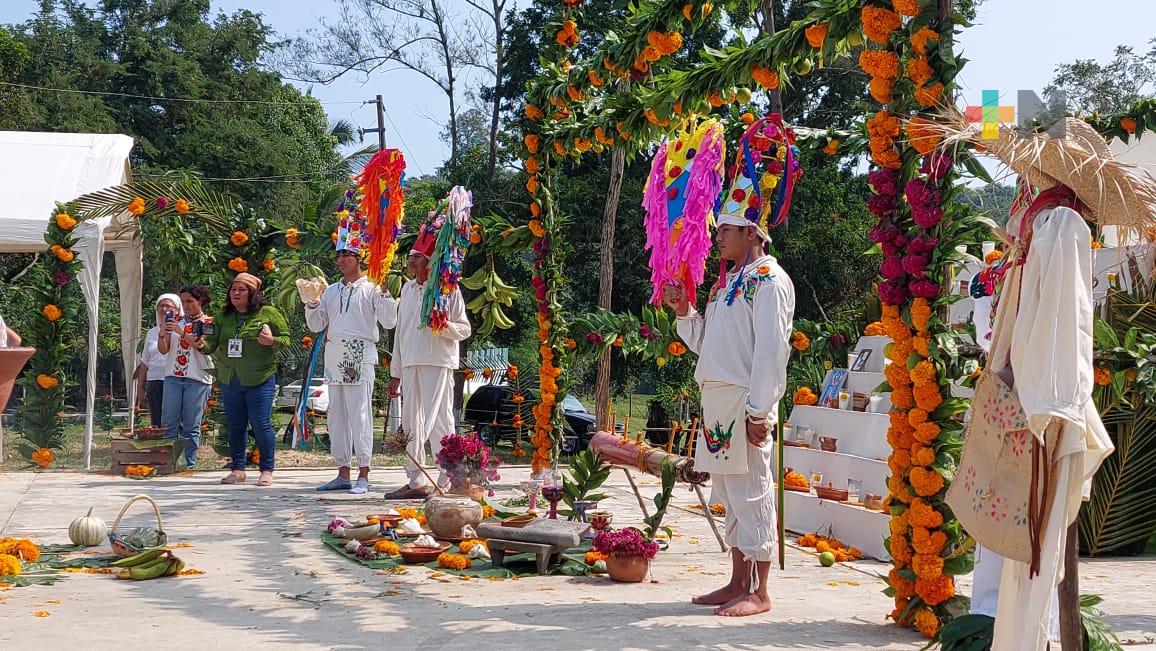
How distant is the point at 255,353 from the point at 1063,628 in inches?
284

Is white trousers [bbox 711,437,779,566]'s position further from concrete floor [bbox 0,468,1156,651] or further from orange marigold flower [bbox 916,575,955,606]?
orange marigold flower [bbox 916,575,955,606]

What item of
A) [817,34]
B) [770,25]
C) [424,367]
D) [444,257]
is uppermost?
[770,25]

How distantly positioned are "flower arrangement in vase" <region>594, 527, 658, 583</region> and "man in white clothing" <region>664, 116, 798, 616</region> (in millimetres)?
581

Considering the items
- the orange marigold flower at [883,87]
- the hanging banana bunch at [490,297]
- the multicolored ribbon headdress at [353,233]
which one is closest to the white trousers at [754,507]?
the orange marigold flower at [883,87]

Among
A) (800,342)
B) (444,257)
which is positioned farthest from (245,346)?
(800,342)

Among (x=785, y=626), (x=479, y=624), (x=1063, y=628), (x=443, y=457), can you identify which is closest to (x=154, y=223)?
(x=443, y=457)

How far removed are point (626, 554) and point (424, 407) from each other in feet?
11.0

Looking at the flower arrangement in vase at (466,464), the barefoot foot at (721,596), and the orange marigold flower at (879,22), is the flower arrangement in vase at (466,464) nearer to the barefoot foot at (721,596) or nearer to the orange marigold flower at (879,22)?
the barefoot foot at (721,596)

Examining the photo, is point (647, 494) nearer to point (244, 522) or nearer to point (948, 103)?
point (244, 522)

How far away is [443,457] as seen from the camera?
7.71m

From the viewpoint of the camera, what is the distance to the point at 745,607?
5027 millimetres

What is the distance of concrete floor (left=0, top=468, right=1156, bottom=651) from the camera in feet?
14.9

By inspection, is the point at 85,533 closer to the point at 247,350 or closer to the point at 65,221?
the point at 247,350

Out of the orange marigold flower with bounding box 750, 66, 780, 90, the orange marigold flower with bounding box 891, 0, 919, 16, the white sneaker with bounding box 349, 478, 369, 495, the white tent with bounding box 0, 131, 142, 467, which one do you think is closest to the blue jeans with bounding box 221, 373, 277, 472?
the white sneaker with bounding box 349, 478, 369, 495
